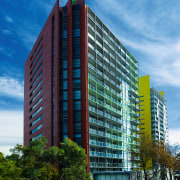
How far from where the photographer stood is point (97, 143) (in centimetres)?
6144

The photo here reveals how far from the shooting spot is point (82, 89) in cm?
6041

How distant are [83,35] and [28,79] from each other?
38.2 m

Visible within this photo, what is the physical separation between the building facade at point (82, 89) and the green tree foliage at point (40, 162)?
1887 centimetres

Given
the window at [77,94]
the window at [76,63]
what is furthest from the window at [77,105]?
the window at [76,63]

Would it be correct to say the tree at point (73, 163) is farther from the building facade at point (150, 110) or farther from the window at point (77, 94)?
the building facade at point (150, 110)

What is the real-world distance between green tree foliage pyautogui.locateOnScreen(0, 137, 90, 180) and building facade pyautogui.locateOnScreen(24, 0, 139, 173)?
1887 centimetres

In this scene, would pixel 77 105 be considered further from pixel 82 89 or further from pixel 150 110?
pixel 150 110

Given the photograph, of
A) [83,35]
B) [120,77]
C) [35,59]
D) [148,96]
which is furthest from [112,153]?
[148,96]

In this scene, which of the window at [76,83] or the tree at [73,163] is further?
the window at [76,83]

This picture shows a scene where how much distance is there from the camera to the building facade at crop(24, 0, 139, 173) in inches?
2341

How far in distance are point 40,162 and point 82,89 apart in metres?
26.4

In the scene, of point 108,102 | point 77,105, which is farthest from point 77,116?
point 108,102

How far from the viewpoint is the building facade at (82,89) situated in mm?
59469

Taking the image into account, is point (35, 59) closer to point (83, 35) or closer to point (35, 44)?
point (35, 44)
